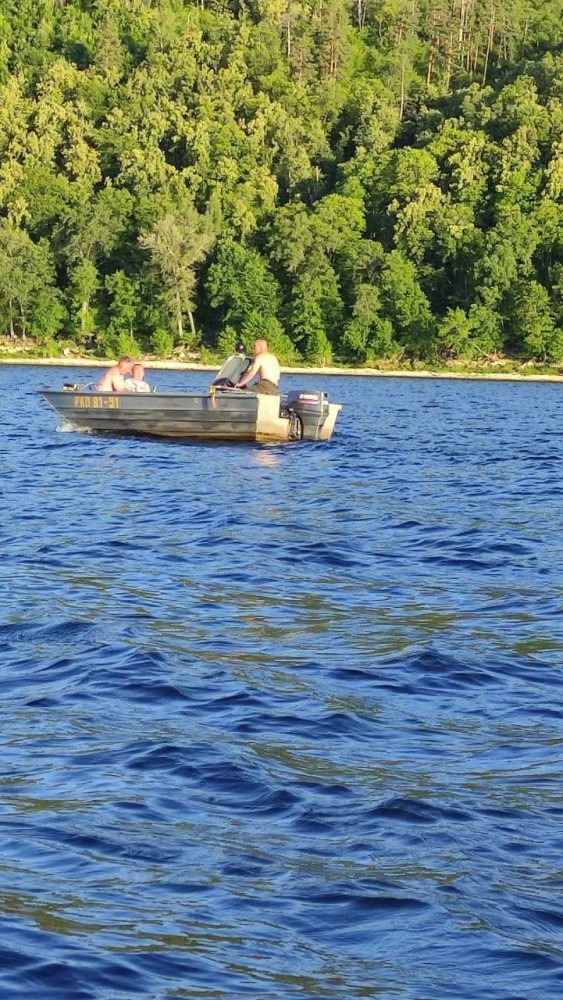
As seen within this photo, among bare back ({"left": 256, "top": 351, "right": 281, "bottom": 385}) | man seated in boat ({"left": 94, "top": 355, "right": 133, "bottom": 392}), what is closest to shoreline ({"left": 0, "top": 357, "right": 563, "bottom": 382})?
man seated in boat ({"left": 94, "top": 355, "right": 133, "bottom": 392})

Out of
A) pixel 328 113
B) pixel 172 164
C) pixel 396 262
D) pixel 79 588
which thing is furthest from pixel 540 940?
pixel 328 113

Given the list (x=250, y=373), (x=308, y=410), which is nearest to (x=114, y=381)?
(x=250, y=373)

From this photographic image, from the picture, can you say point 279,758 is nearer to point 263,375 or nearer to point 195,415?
point 263,375

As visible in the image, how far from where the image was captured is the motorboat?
31.1 metres

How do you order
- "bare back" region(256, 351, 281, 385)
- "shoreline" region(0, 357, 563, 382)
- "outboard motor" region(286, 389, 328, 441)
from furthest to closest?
"shoreline" region(0, 357, 563, 382), "outboard motor" region(286, 389, 328, 441), "bare back" region(256, 351, 281, 385)

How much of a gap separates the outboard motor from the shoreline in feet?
214

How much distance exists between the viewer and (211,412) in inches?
1228

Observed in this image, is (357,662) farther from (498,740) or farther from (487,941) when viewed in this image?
(487,941)

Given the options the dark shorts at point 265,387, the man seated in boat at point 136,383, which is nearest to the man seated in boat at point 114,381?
the man seated in boat at point 136,383

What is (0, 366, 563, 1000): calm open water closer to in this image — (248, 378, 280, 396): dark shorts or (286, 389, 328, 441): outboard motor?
(248, 378, 280, 396): dark shorts

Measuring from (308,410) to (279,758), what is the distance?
23744 mm

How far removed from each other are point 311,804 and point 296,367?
96.1 m

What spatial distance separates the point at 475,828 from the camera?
7.54m

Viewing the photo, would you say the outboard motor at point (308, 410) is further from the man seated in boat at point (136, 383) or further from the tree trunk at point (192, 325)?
the tree trunk at point (192, 325)
